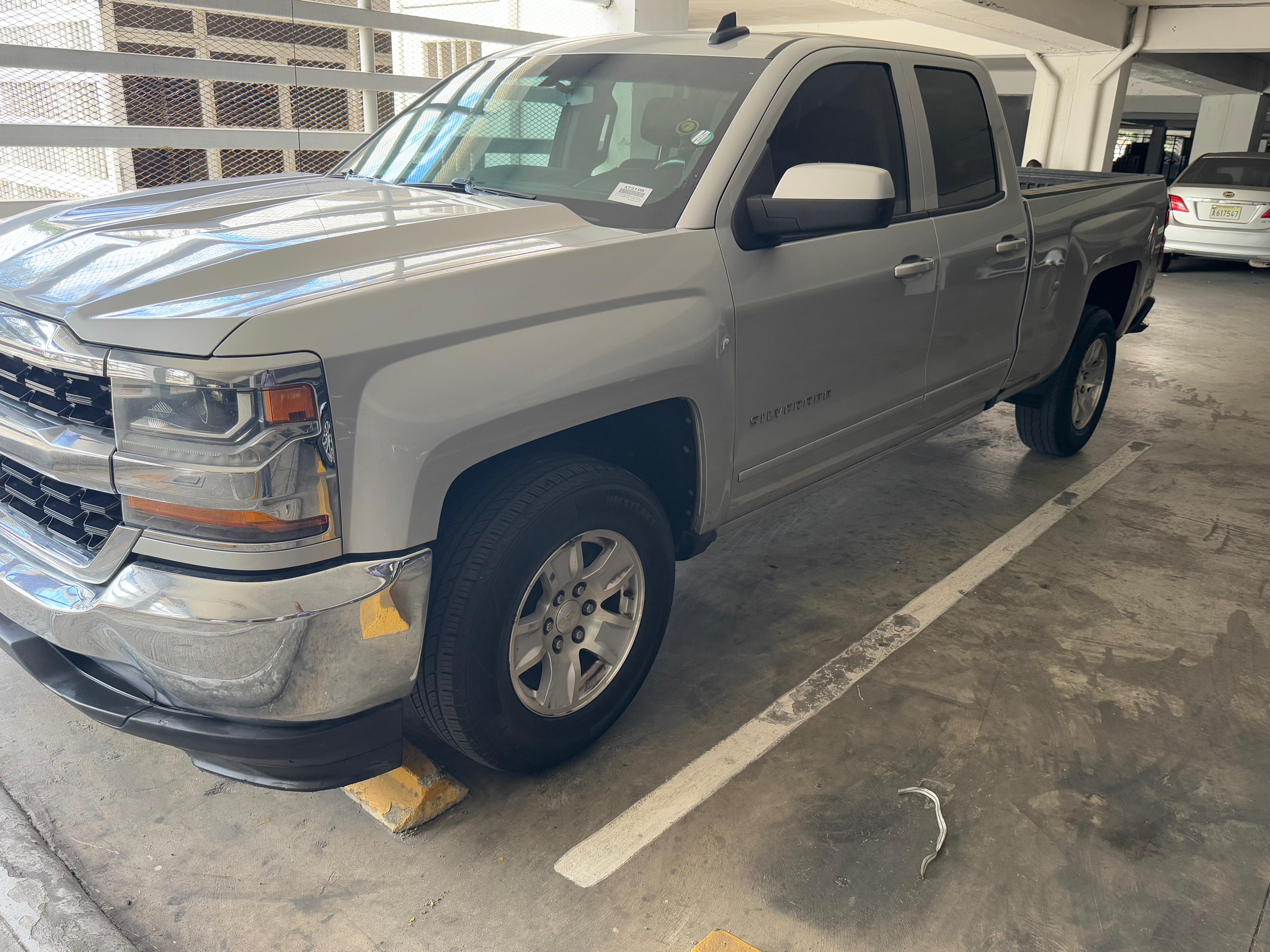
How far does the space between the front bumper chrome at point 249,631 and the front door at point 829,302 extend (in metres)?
1.21

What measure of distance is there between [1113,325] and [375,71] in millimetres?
6461

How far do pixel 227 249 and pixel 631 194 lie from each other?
1116 mm

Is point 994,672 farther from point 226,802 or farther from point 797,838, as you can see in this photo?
point 226,802

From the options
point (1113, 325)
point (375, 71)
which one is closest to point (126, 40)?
point (375, 71)

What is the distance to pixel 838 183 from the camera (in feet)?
8.68

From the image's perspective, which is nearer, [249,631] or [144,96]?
[249,631]

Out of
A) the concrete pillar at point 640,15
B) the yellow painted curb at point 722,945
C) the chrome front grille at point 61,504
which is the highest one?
the concrete pillar at point 640,15

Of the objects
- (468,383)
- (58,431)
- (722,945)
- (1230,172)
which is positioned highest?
(1230,172)

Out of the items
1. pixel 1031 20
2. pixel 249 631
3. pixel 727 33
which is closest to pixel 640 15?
pixel 727 33

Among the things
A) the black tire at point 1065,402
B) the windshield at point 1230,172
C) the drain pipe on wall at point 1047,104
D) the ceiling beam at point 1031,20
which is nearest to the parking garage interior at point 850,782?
the black tire at point 1065,402

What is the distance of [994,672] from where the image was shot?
3266mm

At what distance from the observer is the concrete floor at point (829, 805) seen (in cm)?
224

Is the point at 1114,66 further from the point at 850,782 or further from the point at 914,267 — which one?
the point at 850,782

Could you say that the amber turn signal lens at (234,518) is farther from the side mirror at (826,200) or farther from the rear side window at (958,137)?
the rear side window at (958,137)
